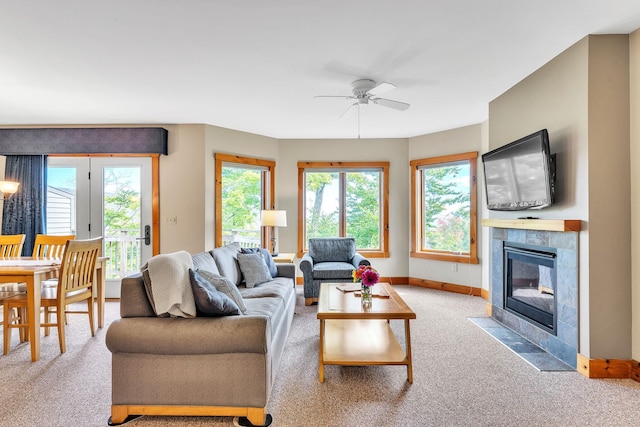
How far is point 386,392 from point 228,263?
6.43 feet

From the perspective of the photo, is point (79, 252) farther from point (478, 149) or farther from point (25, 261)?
point (478, 149)

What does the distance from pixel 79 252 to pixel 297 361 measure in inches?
89.0

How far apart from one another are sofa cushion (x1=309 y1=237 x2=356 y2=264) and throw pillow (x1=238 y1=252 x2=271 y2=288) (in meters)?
1.44

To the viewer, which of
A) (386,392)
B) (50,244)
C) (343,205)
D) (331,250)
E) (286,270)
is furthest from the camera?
(343,205)

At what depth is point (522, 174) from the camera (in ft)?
10.2

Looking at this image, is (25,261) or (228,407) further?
(25,261)

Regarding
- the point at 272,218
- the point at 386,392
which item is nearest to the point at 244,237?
the point at 272,218

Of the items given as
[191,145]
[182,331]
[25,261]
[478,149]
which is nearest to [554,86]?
[478,149]

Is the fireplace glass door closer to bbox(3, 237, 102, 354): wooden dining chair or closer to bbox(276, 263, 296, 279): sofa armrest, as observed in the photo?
bbox(276, 263, 296, 279): sofa armrest

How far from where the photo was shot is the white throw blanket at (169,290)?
1.99m

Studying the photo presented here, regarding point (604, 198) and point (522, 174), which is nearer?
point (604, 198)

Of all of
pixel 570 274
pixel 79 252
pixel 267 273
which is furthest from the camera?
pixel 267 273

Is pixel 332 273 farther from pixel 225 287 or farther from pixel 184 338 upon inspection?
pixel 184 338

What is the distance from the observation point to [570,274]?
2670 millimetres
